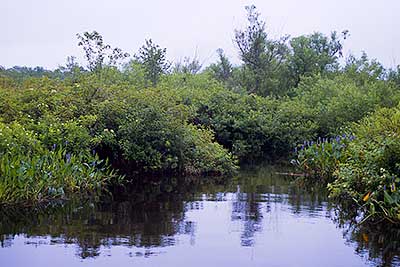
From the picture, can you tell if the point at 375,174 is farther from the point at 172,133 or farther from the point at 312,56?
the point at 312,56

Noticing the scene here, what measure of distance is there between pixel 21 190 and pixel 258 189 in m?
6.45

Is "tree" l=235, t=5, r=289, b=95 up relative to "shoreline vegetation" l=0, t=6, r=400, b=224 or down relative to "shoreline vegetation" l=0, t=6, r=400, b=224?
up

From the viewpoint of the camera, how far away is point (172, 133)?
1650 cm

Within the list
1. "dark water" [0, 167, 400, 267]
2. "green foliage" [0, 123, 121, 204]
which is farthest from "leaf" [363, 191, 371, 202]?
"green foliage" [0, 123, 121, 204]

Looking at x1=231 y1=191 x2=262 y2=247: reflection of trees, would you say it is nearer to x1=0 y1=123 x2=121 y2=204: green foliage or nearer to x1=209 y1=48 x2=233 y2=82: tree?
x1=0 y1=123 x2=121 y2=204: green foliage

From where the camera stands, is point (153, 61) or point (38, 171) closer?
point (38, 171)

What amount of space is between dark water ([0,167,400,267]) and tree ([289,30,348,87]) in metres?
23.3

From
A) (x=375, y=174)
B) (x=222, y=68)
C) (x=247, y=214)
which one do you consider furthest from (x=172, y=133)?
(x=222, y=68)

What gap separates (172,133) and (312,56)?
23.0 metres

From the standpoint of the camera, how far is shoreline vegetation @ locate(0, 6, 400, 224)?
1127cm

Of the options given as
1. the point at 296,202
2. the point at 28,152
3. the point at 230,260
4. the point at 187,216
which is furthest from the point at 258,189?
the point at 230,260

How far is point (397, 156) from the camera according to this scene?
10984 mm

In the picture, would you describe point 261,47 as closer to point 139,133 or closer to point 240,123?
point 240,123

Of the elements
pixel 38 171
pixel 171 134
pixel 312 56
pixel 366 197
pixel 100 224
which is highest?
pixel 312 56
